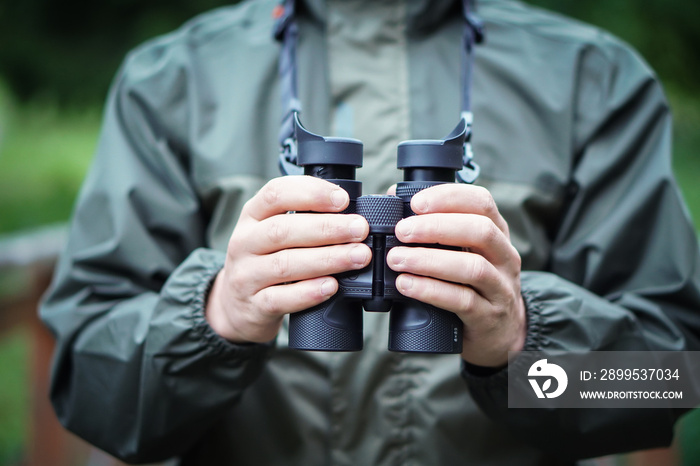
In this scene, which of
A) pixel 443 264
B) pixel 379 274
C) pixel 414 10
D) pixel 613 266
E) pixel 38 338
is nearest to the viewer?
pixel 443 264

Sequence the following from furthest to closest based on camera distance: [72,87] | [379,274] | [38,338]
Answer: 1. [72,87]
2. [38,338]
3. [379,274]

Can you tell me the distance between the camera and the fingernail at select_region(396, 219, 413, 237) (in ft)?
4.56

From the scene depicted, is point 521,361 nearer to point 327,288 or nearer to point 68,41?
point 327,288

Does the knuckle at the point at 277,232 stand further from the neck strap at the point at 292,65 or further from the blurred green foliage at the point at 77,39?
the blurred green foliage at the point at 77,39

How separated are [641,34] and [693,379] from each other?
4.06m

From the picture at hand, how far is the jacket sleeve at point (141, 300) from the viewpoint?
176 cm

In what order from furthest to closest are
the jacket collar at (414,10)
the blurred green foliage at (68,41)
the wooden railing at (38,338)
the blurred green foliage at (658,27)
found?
the blurred green foliage at (68,41) → the blurred green foliage at (658,27) → the wooden railing at (38,338) → the jacket collar at (414,10)

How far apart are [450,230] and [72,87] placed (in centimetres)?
575

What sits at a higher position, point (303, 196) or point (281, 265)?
point (303, 196)

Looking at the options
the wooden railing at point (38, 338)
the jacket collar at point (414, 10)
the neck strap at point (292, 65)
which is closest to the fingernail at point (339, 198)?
the neck strap at point (292, 65)

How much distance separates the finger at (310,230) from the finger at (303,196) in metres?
0.02

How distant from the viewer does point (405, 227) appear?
1.40 m

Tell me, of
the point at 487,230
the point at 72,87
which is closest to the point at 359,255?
the point at 487,230

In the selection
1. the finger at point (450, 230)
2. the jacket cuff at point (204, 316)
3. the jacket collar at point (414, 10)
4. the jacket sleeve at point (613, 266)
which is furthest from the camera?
the jacket collar at point (414, 10)
